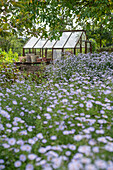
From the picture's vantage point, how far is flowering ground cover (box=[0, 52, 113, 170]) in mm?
1427

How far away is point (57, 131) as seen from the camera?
6.97ft

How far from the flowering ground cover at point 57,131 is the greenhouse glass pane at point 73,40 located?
11339 millimetres

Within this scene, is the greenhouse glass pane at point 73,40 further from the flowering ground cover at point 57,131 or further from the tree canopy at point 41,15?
the flowering ground cover at point 57,131

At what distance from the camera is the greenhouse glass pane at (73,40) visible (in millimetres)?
14733

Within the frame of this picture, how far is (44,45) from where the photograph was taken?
16047 millimetres

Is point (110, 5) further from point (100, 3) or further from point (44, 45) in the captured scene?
point (44, 45)

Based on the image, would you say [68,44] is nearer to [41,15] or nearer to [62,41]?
[62,41]

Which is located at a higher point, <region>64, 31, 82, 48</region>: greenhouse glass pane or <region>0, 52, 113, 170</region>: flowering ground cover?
<region>64, 31, 82, 48</region>: greenhouse glass pane

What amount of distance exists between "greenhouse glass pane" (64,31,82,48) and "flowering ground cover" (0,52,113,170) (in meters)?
11.3

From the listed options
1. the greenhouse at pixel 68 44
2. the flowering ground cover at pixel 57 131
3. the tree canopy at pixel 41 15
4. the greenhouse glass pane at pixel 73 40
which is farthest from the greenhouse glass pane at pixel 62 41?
the flowering ground cover at pixel 57 131

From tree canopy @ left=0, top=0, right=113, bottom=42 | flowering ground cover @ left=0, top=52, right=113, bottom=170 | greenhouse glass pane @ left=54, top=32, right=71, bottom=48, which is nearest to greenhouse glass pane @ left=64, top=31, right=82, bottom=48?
greenhouse glass pane @ left=54, top=32, right=71, bottom=48

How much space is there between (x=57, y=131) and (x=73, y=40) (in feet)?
44.7

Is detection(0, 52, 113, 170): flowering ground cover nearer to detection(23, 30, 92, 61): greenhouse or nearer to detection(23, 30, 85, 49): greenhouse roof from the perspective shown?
detection(23, 30, 92, 61): greenhouse

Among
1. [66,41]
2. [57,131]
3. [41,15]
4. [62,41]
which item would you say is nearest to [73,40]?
[66,41]
